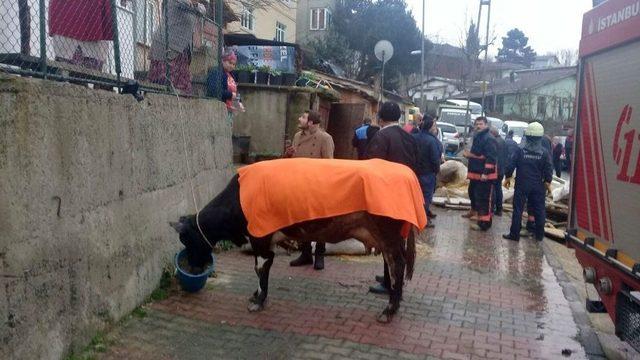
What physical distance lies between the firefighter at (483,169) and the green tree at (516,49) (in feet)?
233

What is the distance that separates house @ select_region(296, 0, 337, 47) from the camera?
41.4 m

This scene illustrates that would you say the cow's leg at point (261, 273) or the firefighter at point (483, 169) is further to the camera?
the firefighter at point (483, 169)

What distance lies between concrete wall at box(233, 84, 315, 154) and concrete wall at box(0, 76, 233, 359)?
551 centimetres

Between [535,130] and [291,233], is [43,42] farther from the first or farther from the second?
[535,130]

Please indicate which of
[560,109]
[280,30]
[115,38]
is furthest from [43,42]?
[560,109]

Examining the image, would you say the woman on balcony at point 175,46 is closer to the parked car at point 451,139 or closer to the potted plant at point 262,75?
the potted plant at point 262,75

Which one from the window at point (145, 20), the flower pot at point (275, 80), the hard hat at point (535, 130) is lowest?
the hard hat at point (535, 130)

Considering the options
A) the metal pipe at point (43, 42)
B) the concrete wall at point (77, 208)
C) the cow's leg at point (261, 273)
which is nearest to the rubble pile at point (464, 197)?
the cow's leg at point (261, 273)

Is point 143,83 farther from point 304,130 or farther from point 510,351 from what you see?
point 510,351

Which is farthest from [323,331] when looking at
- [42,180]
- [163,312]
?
[42,180]

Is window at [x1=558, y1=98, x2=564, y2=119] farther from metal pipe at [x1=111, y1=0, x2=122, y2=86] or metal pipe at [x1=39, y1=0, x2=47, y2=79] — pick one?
metal pipe at [x1=39, y1=0, x2=47, y2=79]

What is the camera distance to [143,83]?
18.8 ft

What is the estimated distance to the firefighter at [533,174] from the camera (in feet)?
29.7

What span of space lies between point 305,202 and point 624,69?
8.82ft
